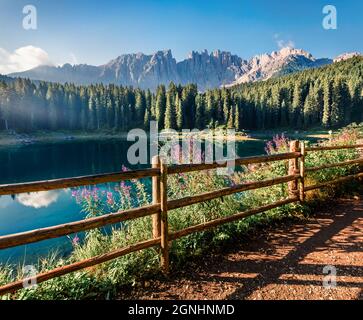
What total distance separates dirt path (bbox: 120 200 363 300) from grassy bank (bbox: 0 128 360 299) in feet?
1.08

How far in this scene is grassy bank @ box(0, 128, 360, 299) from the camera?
463 centimetres

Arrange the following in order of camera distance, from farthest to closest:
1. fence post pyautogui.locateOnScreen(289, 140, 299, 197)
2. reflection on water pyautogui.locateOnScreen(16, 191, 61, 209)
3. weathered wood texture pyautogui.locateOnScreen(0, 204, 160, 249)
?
reflection on water pyautogui.locateOnScreen(16, 191, 61, 209), fence post pyautogui.locateOnScreen(289, 140, 299, 197), weathered wood texture pyautogui.locateOnScreen(0, 204, 160, 249)

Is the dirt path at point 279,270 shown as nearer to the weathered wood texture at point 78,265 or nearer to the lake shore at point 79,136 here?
the weathered wood texture at point 78,265

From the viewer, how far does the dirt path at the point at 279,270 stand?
179 inches

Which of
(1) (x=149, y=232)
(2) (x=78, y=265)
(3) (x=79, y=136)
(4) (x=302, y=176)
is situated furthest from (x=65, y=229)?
(3) (x=79, y=136)

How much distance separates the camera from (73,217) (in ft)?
53.2

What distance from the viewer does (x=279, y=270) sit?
519 cm

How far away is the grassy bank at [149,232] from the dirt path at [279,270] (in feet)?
1.08

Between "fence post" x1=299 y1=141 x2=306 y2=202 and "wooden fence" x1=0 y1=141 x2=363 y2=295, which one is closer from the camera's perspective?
"wooden fence" x1=0 y1=141 x2=363 y2=295

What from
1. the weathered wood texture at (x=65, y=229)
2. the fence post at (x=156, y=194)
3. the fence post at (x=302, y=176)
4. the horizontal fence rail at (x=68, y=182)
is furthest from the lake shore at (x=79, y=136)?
the weathered wood texture at (x=65, y=229)

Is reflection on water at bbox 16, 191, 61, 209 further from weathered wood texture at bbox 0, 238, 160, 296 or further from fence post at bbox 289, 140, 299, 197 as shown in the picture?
weathered wood texture at bbox 0, 238, 160, 296

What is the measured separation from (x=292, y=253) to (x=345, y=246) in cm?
118

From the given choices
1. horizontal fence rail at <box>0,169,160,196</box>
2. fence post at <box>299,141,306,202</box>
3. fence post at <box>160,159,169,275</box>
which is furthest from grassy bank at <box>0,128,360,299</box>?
horizontal fence rail at <box>0,169,160,196</box>
